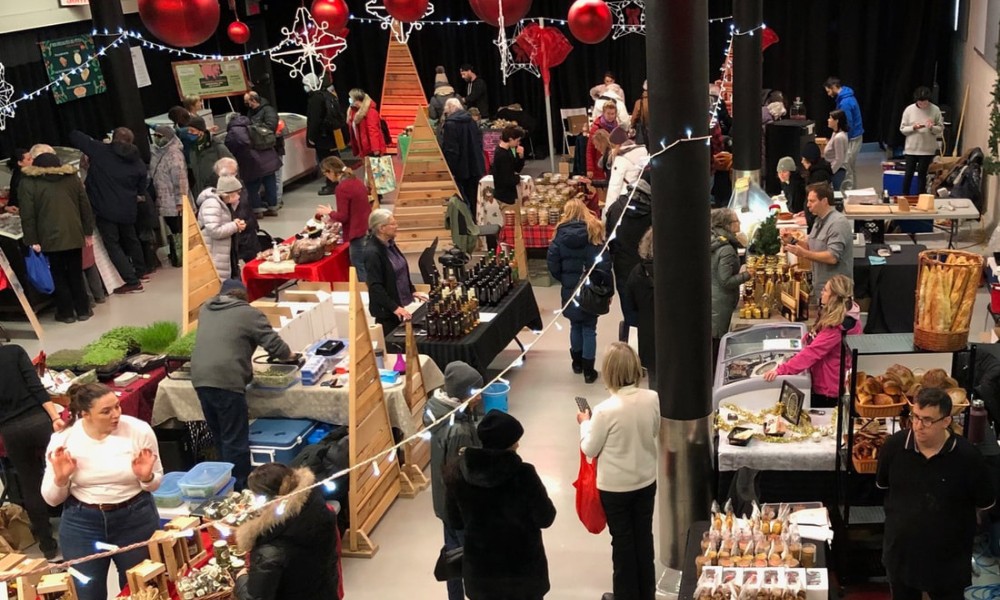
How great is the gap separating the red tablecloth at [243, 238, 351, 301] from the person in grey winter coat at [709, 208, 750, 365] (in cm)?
315

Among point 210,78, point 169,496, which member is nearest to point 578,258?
point 169,496

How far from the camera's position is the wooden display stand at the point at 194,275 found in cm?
755

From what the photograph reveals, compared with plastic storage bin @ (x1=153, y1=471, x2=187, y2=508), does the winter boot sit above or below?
below

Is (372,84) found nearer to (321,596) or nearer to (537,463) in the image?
(537,463)

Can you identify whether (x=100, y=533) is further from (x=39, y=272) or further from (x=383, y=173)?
(x=383, y=173)

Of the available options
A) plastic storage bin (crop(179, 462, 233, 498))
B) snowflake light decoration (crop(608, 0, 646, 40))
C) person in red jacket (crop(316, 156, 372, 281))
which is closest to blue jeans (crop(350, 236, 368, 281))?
person in red jacket (crop(316, 156, 372, 281))

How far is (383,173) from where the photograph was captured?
40.0ft

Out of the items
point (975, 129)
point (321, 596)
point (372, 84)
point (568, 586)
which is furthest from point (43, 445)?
point (372, 84)

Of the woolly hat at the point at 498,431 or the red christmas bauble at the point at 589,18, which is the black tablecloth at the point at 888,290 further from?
the woolly hat at the point at 498,431

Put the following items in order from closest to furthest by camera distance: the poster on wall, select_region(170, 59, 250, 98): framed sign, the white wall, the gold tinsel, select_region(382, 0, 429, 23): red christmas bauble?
the gold tinsel
select_region(382, 0, 429, 23): red christmas bauble
the white wall
the poster on wall
select_region(170, 59, 250, 98): framed sign

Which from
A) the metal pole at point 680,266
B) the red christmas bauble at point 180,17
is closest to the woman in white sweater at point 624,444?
the metal pole at point 680,266

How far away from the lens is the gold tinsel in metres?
5.32

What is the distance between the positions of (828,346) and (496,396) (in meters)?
2.02

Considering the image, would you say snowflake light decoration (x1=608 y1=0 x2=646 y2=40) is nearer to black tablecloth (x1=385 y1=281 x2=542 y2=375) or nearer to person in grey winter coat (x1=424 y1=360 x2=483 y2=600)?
black tablecloth (x1=385 y1=281 x2=542 y2=375)
